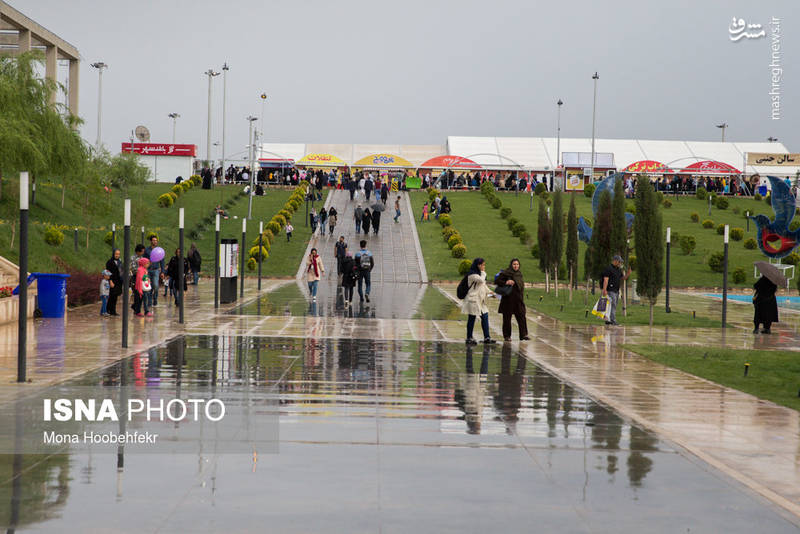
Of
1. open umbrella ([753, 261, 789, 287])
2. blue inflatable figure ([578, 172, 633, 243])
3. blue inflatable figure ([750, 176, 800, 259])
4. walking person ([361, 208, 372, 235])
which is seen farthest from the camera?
walking person ([361, 208, 372, 235])

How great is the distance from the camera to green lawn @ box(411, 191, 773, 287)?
125 feet

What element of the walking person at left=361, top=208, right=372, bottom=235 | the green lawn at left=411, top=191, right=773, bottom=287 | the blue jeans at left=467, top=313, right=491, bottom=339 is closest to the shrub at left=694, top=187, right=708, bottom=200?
the green lawn at left=411, top=191, right=773, bottom=287

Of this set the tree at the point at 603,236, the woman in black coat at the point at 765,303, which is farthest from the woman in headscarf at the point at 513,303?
the tree at the point at 603,236

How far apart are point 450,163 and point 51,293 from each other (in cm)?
4625

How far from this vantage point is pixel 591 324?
68.2 ft

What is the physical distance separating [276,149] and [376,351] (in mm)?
64378

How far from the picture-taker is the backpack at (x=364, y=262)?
80.9 ft

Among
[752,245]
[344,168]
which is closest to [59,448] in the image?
[752,245]

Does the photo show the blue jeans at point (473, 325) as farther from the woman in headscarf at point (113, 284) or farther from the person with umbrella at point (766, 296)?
the woman in headscarf at point (113, 284)

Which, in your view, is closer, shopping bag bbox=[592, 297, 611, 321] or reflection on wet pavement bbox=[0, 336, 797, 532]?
reflection on wet pavement bbox=[0, 336, 797, 532]

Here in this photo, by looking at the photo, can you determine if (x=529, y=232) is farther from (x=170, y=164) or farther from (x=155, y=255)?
(x=170, y=164)

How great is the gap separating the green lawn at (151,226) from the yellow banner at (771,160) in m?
36.3

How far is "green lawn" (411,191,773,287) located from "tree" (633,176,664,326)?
15.0m

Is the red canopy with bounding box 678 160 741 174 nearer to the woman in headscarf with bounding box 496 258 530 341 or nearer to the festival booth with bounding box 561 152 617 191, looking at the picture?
the festival booth with bounding box 561 152 617 191
